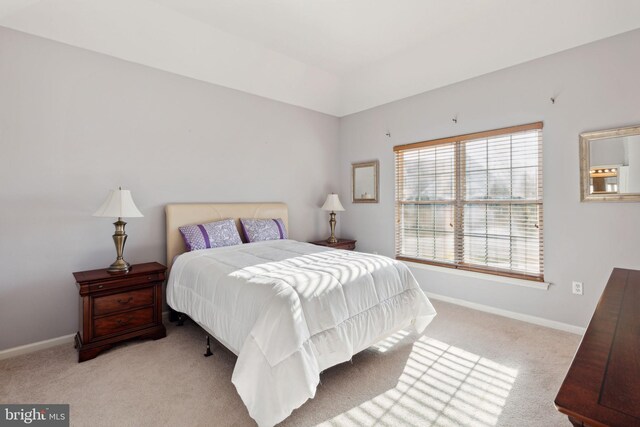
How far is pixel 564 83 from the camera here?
9.62 feet

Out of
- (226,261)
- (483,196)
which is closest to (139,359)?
(226,261)

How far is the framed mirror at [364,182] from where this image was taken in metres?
4.60

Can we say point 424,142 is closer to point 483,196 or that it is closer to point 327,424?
point 483,196

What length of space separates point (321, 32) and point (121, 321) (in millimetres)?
3383

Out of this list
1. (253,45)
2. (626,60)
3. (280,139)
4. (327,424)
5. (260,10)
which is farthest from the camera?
(280,139)

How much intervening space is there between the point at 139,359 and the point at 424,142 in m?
3.81

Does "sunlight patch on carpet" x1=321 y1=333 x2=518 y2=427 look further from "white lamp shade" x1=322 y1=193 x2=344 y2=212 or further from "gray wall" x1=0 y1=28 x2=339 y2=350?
"gray wall" x1=0 y1=28 x2=339 y2=350

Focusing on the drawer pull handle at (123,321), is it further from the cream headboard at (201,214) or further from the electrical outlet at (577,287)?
the electrical outlet at (577,287)

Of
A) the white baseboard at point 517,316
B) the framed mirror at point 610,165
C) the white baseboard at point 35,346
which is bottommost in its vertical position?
the white baseboard at point 35,346

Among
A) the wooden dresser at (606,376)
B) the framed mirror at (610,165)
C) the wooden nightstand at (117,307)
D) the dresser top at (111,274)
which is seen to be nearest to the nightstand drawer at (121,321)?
the wooden nightstand at (117,307)

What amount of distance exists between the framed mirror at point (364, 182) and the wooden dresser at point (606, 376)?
3.53 m

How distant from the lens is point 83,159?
2859 millimetres

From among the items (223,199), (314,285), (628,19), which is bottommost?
(314,285)

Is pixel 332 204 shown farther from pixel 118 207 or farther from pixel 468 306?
pixel 118 207
